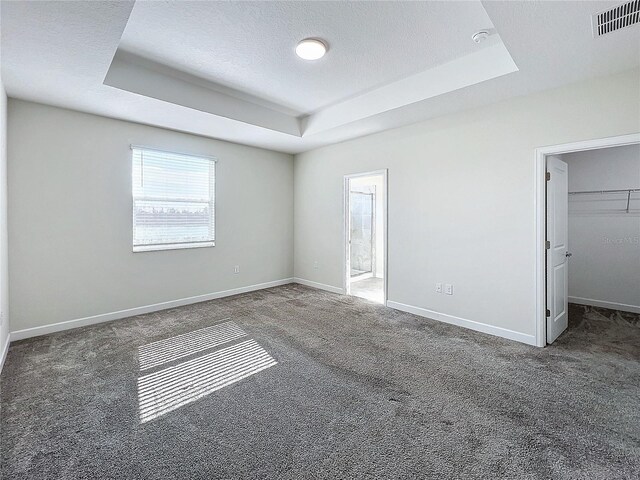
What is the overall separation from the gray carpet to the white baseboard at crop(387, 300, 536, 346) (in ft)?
0.38

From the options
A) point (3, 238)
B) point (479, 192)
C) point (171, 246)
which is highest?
point (479, 192)

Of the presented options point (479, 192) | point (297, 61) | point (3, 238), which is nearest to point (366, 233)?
point (479, 192)

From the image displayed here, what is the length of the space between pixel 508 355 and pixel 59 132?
17.5ft

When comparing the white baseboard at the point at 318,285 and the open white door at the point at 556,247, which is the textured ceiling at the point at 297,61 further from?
the white baseboard at the point at 318,285

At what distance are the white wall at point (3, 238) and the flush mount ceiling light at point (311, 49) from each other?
108 inches

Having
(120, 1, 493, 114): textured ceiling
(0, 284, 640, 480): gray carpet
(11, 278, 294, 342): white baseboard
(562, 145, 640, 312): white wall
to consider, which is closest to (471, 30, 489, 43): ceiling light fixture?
(120, 1, 493, 114): textured ceiling

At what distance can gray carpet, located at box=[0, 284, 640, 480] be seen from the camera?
163 centimetres

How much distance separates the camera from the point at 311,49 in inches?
107

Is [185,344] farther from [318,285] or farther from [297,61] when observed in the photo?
[297,61]

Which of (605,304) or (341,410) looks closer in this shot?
(341,410)

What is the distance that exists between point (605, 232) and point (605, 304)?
103cm

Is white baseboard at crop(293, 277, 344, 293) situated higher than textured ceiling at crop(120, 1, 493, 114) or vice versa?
textured ceiling at crop(120, 1, 493, 114)

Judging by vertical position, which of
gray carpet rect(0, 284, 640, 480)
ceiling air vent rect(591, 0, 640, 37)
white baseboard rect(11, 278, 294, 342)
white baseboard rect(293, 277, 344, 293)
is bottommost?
gray carpet rect(0, 284, 640, 480)

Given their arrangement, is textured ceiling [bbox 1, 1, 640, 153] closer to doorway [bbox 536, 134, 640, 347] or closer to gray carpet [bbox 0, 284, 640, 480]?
doorway [bbox 536, 134, 640, 347]
